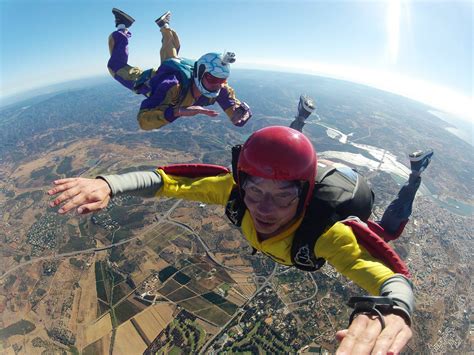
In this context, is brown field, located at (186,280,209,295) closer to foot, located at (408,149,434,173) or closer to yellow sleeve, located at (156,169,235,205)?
foot, located at (408,149,434,173)

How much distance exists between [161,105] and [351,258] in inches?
152

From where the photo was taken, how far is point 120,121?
74.4 m

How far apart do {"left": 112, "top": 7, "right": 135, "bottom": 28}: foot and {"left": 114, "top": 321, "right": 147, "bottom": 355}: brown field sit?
15045 mm

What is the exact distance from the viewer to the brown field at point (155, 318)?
14.9 meters

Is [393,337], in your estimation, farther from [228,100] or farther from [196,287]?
[196,287]

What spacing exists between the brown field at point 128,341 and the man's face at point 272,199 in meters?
15.4

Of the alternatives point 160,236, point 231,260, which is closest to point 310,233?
point 231,260

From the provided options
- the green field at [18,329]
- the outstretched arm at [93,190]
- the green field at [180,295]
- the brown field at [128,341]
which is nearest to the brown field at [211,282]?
the green field at [180,295]

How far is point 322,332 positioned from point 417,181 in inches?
553

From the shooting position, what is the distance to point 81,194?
181 cm

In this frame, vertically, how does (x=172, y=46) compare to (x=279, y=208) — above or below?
above

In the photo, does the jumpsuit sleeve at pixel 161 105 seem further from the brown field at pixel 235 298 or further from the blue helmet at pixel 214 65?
the brown field at pixel 235 298

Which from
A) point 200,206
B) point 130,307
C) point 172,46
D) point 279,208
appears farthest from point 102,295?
point 279,208

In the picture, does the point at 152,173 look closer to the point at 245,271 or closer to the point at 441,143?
the point at 245,271
